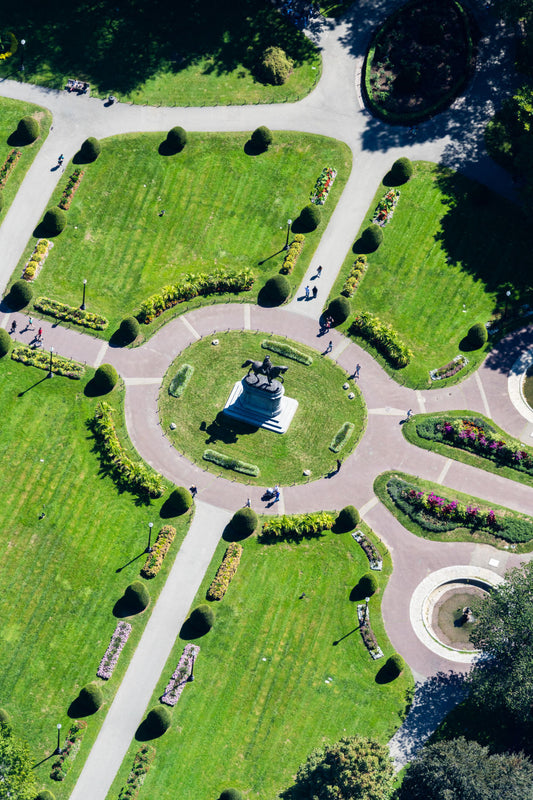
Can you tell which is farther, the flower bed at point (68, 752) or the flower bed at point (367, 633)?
the flower bed at point (367, 633)

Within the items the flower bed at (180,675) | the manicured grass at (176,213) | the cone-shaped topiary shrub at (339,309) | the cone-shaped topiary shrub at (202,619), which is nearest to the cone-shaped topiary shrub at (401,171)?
the manicured grass at (176,213)

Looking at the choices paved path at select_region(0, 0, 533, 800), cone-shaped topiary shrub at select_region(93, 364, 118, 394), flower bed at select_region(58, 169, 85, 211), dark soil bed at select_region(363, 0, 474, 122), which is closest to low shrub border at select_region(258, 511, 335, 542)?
paved path at select_region(0, 0, 533, 800)

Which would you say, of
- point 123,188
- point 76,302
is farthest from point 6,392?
point 123,188

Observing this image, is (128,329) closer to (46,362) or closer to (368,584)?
(46,362)

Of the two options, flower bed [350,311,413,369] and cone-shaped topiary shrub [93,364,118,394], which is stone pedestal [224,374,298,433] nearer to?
flower bed [350,311,413,369]

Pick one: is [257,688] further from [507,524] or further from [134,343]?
[134,343]

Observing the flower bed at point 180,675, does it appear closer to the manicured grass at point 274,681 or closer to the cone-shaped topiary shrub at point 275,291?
the manicured grass at point 274,681
